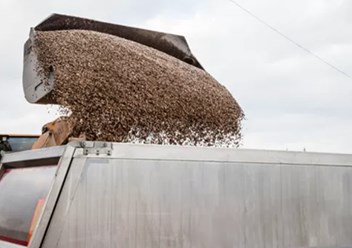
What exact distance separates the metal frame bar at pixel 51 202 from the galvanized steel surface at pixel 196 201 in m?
0.03

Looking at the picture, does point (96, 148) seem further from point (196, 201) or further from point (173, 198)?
point (196, 201)

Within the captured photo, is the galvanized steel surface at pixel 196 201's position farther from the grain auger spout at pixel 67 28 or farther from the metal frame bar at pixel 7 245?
the grain auger spout at pixel 67 28

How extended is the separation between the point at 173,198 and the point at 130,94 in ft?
4.83

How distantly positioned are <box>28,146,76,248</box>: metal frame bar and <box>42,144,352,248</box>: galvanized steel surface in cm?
3

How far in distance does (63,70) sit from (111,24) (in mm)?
1187

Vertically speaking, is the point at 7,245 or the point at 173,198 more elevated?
the point at 173,198

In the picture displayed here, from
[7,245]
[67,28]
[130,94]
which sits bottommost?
[7,245]

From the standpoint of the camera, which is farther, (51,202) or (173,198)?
(173,198)

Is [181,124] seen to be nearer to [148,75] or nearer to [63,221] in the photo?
[148,75]

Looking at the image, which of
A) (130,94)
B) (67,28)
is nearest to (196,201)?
(130,94)

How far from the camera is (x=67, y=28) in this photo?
4941 millimetres

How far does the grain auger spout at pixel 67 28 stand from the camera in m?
4.29

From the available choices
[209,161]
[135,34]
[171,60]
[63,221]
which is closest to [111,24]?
[135,34]

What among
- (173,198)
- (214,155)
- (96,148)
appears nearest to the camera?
(96,148)
